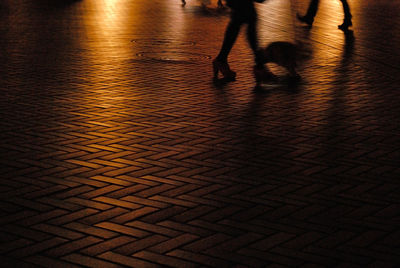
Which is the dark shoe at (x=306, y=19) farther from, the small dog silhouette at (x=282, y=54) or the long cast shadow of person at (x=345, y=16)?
the small dog silhouette at (x=282, y=54)

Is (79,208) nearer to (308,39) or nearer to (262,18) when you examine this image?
(308,39)

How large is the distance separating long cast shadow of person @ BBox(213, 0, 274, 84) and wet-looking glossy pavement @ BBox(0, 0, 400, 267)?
217 mm

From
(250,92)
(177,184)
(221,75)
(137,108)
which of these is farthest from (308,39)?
(177,184)

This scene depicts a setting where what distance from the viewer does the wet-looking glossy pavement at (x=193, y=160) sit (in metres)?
4.14

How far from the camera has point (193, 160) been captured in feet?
19.4

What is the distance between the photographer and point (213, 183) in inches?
209

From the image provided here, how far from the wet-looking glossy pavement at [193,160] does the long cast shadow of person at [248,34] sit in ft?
0.71

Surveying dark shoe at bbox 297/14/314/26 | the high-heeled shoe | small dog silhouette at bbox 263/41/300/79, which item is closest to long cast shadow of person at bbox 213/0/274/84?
the high-heeled shoe

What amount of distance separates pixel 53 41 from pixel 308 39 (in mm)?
4547

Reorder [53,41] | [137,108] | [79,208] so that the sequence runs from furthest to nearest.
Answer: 1. [53,41]
2. [137,108]
3. [79,208]

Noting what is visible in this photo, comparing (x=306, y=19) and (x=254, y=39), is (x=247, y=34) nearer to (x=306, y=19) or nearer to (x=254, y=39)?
(x=254, y=39)

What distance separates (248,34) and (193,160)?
3.79m

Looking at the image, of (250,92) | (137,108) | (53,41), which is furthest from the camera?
(53,41)

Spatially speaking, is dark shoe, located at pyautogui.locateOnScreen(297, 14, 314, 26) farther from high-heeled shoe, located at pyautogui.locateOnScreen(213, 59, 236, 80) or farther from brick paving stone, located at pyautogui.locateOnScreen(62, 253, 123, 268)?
brick paving stone, located at pyautogui.locateOnScreen(62, 253, 123, 268)
